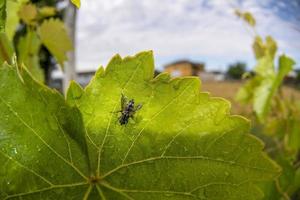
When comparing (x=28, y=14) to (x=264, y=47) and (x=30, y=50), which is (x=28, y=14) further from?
(x=264, y=47)

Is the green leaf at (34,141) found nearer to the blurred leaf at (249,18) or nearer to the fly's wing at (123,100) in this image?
the fly's wing at (123,100)

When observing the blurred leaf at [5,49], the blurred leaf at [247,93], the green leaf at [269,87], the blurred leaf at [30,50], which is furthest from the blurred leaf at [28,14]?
the blurred leaf at [247,93]

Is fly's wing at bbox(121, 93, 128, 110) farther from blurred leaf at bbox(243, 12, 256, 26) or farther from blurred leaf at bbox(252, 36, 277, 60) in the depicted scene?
blurred leaf at bbox(243, 12, 256, 26)

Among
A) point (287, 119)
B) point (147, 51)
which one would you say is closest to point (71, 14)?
point (287, 119)

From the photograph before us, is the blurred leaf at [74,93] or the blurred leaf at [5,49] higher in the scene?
the blurred leaf at [5,49]

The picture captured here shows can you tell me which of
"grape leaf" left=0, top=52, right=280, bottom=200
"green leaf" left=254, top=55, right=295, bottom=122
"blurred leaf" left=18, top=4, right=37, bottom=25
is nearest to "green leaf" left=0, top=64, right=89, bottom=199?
"grape leaf" left=0, top=52, right=280, bottom=200

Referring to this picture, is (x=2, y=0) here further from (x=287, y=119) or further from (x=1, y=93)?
(x=287, y=119)

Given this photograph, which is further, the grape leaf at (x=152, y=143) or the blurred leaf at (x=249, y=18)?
the blurred leaf at (x=249, y=18)

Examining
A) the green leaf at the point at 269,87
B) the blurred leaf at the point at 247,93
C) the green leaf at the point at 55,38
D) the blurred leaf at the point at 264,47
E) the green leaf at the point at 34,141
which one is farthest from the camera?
the blurred leaf at the point at 247,93
